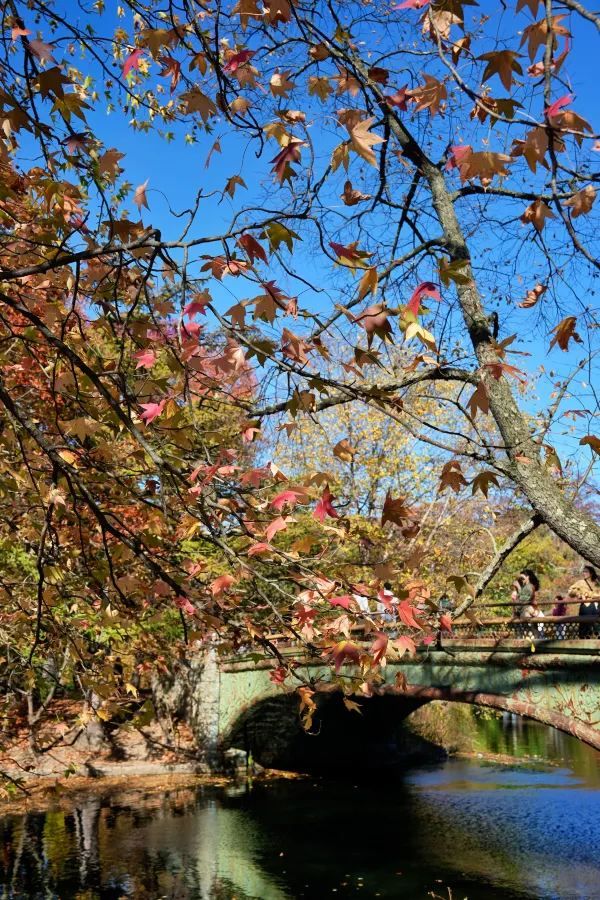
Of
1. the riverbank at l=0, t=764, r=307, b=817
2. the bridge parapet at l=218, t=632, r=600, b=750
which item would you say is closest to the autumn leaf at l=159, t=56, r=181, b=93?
the bridge parapet at l=218, t=632, r=600, b=750

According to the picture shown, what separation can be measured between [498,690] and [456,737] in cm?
1292

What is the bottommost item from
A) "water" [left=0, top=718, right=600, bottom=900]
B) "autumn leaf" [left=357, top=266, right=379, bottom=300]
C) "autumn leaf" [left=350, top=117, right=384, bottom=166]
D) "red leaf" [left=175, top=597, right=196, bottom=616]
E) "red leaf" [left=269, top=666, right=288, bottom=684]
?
"water" [left=0, top=718, right=600, bottom=900]

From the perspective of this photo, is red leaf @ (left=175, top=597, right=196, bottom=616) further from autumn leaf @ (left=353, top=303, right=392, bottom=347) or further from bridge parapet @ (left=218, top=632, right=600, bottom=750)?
bridge parapet @ (left=218, top=632, right=600, bottom=750)

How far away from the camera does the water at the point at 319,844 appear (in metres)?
10.4

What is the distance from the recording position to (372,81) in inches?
132

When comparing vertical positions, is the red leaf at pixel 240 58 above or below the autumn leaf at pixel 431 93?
above

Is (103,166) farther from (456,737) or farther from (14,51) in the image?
(456,737)

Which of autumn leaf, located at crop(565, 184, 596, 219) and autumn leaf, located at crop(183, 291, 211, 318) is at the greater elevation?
autumn leaf, located at crop(565, 184, 596, 219)

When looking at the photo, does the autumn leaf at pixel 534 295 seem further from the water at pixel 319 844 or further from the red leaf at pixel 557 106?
the water at pixel 319 844

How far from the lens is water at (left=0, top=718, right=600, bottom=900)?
34.0ft

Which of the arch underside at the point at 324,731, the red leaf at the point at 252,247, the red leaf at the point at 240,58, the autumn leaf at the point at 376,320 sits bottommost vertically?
the arch underside at the point at 324,731

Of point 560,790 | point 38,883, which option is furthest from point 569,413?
point 560,790

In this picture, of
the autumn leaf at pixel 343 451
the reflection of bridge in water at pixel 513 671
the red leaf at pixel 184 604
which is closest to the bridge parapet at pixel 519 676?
the reflection of bridge in water at pixel 513 671

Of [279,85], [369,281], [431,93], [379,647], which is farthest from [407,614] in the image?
[279,85]
